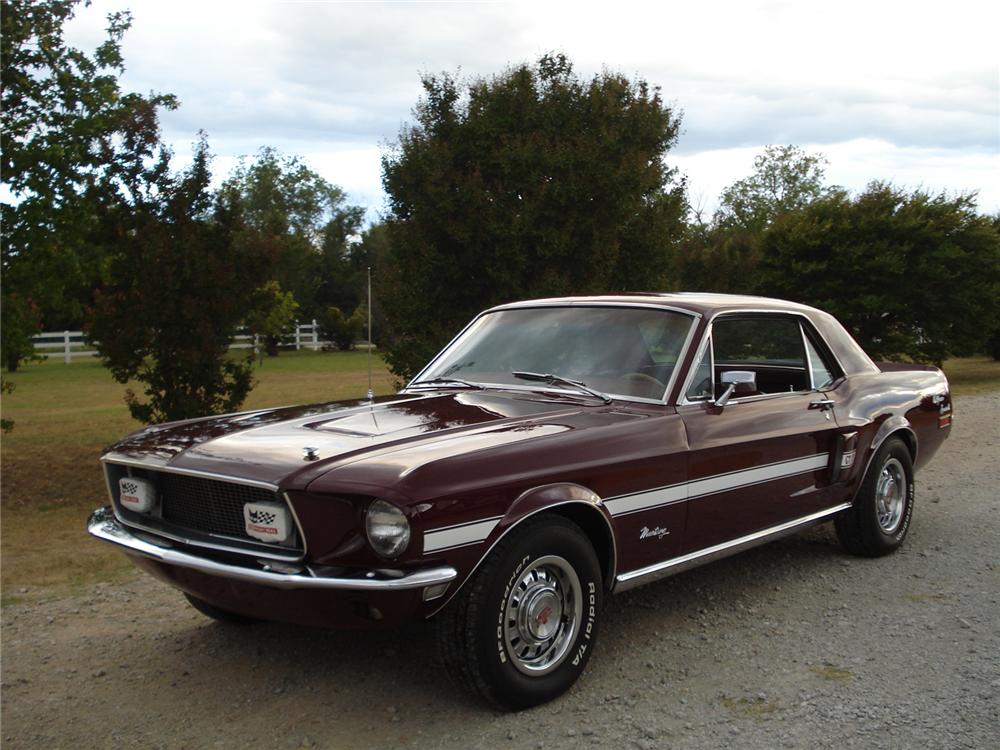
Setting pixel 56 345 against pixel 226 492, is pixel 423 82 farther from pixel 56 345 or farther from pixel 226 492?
pixel 56 345

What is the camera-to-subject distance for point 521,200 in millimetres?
11547

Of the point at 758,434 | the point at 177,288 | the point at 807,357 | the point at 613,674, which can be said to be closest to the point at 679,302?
the point at 758,434

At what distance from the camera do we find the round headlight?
337cm

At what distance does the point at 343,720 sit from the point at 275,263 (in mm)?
7269

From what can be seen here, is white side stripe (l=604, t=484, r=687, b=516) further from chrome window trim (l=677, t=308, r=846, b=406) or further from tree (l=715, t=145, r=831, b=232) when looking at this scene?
tree (l=715, t=145, r=831, b=232)

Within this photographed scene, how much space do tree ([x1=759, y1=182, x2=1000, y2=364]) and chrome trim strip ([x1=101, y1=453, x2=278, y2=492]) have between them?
15283 millimetres

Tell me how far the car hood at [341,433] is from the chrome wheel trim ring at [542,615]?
55 centimetres

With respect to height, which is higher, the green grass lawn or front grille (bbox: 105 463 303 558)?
front grille (bbox: 105 463 303 558)

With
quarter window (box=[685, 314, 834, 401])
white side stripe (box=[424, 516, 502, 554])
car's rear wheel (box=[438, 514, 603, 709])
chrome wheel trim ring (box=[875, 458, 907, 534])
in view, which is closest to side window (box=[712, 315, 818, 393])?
quarter window (box=[685, 314, 834, 401])

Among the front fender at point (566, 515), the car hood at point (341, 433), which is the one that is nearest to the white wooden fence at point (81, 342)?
the car hood at point (341, 433)

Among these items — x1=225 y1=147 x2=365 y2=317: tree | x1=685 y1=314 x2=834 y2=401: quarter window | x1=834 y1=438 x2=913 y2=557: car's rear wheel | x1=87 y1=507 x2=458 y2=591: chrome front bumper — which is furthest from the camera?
x1=225 y1=147 x2=365 y2=317: tree

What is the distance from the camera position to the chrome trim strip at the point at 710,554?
13.8 feet

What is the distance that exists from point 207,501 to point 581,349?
80.3 inches

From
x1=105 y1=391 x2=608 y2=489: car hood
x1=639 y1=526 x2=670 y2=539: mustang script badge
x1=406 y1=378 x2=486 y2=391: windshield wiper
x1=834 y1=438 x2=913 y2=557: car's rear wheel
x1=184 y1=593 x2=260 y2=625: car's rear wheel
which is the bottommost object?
x1=184 y1=593 x2=260 y2=625: car's rear wheel
